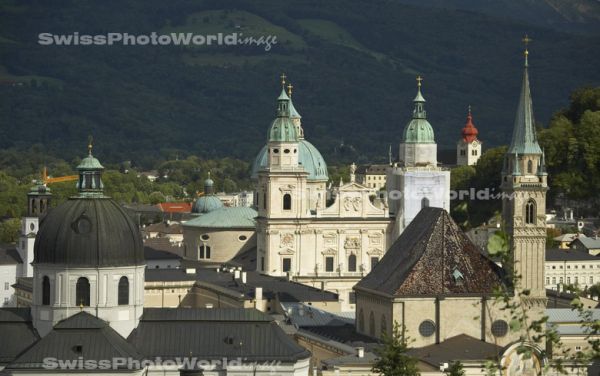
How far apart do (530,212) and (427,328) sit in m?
7.40

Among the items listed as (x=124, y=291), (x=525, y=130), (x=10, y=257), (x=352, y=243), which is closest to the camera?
(x=124, y=291)

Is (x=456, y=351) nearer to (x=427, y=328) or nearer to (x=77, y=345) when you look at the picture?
(x=427, y=328)

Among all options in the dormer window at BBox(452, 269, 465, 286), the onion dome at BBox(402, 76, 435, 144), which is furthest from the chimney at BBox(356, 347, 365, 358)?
the onion dome at BBox(402, 76, 435, 144)

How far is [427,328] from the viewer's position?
79.4m

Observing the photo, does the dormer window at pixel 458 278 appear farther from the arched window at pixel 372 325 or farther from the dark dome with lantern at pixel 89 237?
the dark dome with lantern at pixel 89 237

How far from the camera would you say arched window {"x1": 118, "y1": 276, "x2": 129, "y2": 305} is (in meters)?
72.0

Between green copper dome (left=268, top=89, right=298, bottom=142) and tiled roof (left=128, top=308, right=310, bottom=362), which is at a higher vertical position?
green copper dome (left=268, top=89, right=298, bottom=142)

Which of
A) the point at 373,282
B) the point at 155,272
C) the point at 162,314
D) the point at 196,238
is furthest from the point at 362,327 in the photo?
the point at 196,238

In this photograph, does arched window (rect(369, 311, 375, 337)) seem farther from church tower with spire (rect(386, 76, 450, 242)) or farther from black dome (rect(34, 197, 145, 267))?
church tower with spire (rect(386, 76, 450, 242))

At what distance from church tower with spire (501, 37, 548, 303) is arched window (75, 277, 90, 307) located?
1752 cm

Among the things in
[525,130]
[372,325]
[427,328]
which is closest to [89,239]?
[427,328]

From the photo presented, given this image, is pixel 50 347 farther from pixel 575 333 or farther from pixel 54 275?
pixel 575 333

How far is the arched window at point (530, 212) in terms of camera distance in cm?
8300

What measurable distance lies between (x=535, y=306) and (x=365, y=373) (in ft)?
33.9
